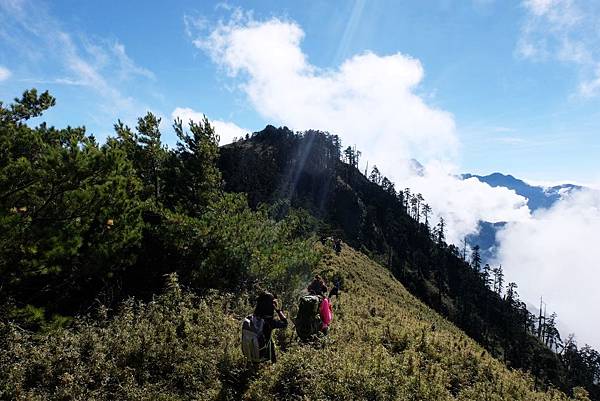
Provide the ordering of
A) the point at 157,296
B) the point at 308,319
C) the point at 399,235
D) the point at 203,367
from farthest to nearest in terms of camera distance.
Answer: the point at 399,235 → the point at 157,296 → the point at 308,319 → the point at 203,367

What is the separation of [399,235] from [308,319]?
133 m

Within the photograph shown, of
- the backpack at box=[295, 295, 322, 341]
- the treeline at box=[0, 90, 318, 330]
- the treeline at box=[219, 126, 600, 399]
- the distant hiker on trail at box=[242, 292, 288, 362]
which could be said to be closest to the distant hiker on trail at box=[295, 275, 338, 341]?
the backpack at box=[295, 295, 322, 341]

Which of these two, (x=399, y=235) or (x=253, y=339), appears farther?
(x=399, y=235)

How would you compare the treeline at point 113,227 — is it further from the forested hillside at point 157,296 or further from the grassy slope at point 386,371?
the grassy slope at point 386,371

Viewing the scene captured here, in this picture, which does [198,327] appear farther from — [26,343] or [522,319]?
[522,319]

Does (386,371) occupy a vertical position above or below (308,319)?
below

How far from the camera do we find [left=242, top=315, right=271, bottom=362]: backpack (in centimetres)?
915

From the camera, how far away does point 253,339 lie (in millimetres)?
9141

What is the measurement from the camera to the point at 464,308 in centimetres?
11800

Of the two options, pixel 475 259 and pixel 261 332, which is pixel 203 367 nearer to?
pixel 261 332

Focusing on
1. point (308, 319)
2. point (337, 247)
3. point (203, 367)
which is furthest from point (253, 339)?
point (337, 247)

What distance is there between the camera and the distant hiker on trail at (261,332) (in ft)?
30.1

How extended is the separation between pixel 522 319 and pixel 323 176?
7687cm

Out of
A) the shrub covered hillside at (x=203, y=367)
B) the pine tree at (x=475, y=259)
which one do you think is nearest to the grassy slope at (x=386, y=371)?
the shrub covered hillside at (x=203, y=367)
